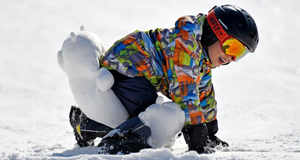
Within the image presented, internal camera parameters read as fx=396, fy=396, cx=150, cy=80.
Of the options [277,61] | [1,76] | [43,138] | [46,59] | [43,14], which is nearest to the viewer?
[43,138]

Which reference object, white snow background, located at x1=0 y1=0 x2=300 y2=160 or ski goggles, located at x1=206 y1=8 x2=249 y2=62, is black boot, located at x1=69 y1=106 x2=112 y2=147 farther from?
ski goggles, located at x1=206 y1=8 x2=249 y2=62

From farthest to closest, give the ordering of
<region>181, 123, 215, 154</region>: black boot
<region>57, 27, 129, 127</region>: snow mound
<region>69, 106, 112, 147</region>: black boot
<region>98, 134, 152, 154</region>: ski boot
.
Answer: <region>69, 106, 112, 147</region>: black boot → <region>57, 27, 129, 127</region>: snow mound → <region>181, 123, 215, 154</region>: black boot → <region>98, 134, 152, 154</region>: ski boot

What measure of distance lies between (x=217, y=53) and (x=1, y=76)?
9.85 feet

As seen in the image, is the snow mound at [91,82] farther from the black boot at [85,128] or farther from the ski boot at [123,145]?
the ski boot at [123,145]

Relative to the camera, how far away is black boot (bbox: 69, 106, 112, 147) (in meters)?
2.16

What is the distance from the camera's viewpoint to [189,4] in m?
8.47

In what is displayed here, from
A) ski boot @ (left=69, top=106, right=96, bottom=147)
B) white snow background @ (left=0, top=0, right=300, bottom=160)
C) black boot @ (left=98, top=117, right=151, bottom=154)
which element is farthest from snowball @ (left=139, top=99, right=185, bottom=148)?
ski boot @ (left=69, top=106, right=96, bottom=147)

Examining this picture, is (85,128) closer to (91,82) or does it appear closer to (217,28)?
(91,82)

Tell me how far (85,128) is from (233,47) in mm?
Answer: 915

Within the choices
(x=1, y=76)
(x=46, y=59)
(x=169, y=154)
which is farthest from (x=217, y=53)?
(x=46, y=59)

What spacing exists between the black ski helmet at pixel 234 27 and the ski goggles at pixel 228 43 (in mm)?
17

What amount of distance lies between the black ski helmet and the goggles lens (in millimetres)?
24

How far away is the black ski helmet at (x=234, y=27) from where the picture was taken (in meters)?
2.07

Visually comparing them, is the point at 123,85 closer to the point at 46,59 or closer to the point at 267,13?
the point at 46,59
